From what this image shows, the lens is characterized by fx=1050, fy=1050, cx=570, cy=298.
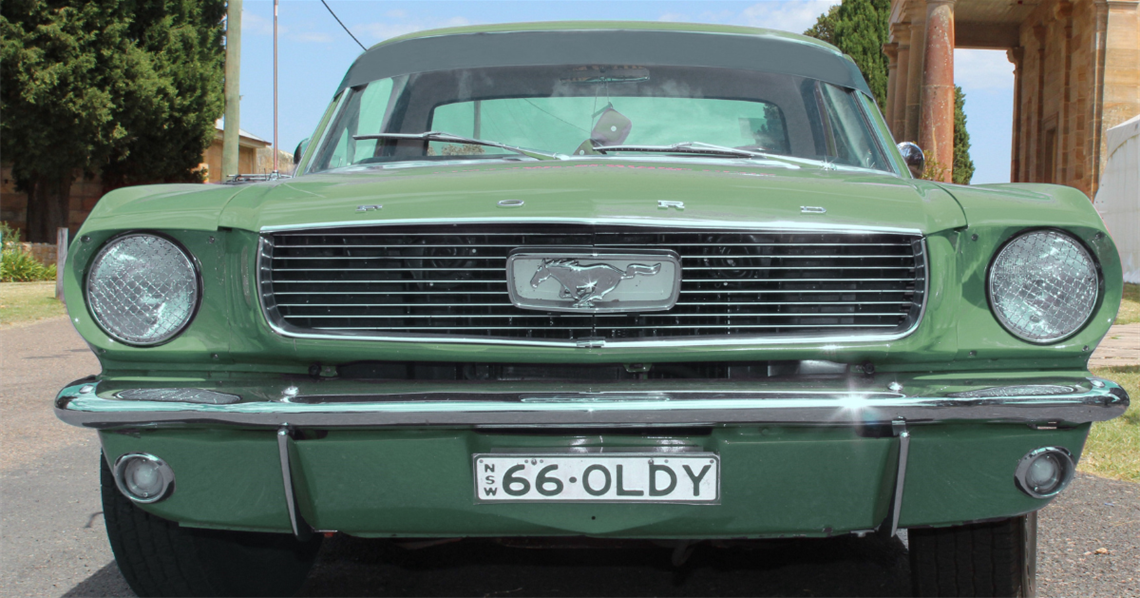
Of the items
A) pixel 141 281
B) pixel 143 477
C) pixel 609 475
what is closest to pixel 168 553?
pixel 143 477

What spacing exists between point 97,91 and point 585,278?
22091 mm

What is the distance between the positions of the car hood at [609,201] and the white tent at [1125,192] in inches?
647

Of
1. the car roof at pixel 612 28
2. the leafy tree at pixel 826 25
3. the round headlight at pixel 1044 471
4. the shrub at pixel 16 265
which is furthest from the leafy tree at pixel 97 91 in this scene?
the leafy tree at pixel 826 25

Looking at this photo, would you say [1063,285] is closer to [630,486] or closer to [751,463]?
[751,463]

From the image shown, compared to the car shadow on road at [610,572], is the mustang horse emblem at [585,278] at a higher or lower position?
higher

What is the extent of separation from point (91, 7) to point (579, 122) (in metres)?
21.2

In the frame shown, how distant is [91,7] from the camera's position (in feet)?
69.8

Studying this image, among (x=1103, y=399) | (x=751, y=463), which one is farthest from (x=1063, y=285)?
(x=751, y=463)

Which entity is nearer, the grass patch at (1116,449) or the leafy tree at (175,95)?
the grass patch at (1116,449)

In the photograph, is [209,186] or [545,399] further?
[209,186]

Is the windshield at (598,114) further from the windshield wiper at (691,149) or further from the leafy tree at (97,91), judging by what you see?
the leafy tree at (97,91)

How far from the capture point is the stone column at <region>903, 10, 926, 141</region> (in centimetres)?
2320

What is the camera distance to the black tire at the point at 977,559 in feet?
8.04

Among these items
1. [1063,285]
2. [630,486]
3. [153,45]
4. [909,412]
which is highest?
[153,45]
